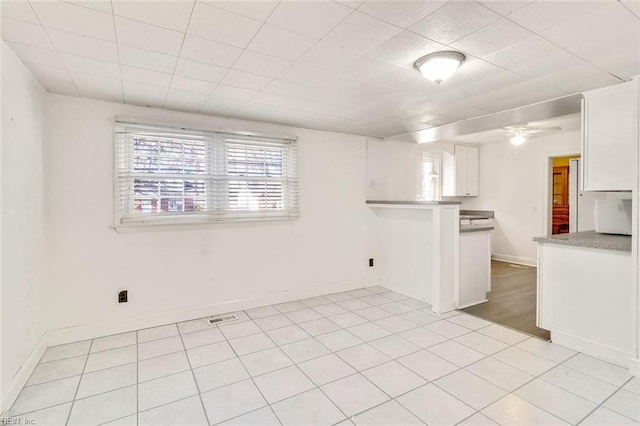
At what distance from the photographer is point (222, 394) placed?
2.09m

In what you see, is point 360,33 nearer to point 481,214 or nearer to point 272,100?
point 272,100

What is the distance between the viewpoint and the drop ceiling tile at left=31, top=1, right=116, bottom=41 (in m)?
1.56

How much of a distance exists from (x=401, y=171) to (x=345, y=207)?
1.28 metres

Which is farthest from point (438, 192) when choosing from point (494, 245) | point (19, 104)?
point (19, 104)

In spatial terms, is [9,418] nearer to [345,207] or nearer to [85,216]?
Answer: [85,216]

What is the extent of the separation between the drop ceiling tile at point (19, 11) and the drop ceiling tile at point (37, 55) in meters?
0.37

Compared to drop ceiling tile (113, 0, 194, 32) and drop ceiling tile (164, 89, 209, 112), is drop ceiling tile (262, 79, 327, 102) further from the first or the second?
drop ceiling tile (113, 0, 194, 32)

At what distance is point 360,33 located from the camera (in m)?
1.82

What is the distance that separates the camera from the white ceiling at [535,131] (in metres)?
4.48

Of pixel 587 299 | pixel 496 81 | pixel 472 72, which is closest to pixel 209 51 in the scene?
pixel 472 72

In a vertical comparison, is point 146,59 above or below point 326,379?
above

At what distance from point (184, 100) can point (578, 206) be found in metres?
6.47

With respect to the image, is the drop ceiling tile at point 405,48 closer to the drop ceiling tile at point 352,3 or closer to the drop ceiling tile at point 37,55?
the drop ceiling tile at point 352,3

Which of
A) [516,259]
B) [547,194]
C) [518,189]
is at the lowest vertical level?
[516,259]
